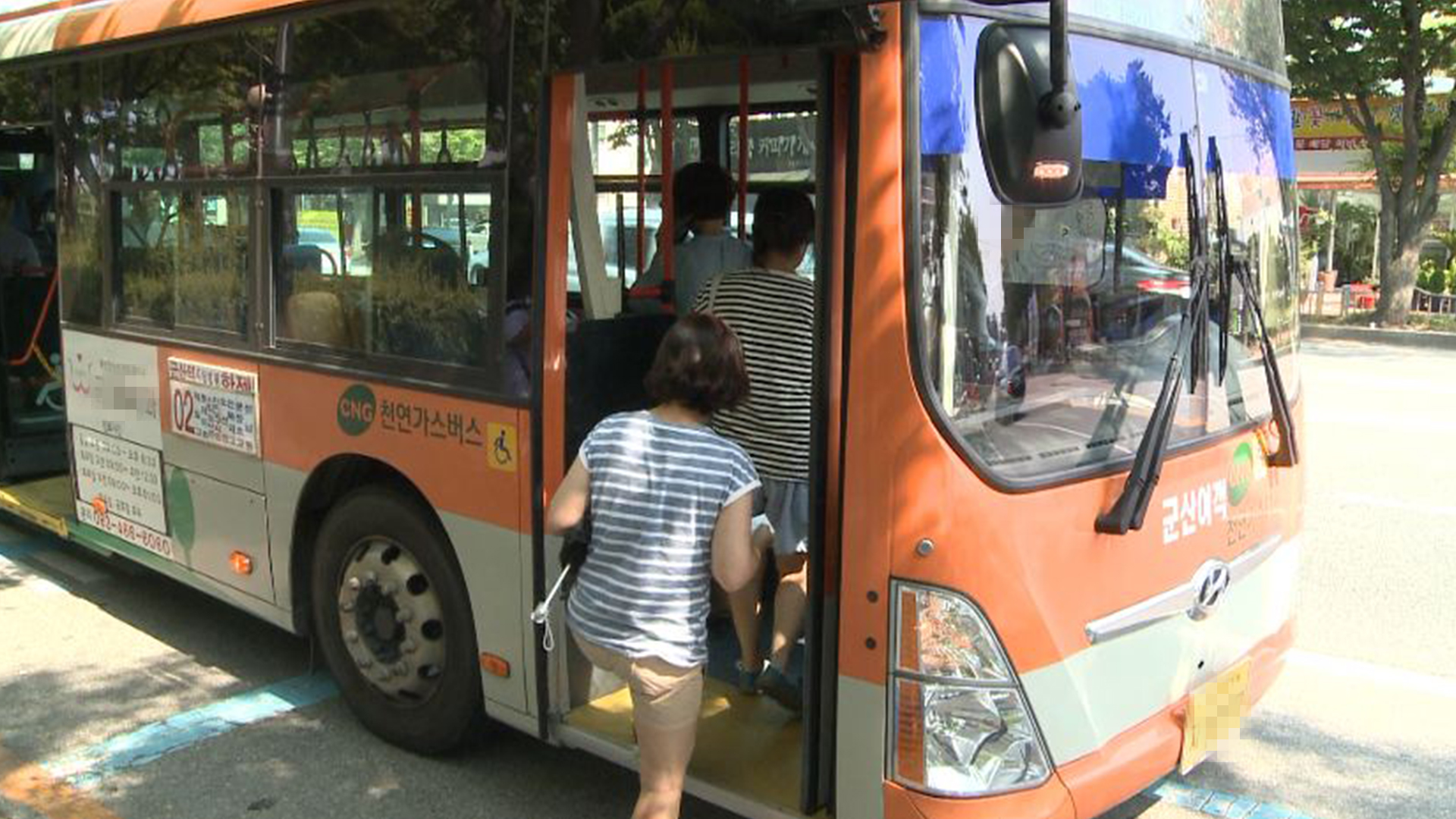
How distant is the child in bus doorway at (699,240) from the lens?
4043mm

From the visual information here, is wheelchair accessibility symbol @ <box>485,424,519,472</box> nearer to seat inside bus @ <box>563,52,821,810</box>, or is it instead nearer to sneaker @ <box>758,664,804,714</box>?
seat inside bus @ <box>563,52,821,810</box>

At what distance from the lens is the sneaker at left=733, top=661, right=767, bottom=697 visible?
3.52 meters

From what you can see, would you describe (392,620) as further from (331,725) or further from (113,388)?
(113,388)

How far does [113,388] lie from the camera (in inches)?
200

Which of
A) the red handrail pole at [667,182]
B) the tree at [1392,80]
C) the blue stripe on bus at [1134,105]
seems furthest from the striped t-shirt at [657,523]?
the tree at [1392,80]

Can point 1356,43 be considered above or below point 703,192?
above

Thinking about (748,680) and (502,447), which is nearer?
(502,447)

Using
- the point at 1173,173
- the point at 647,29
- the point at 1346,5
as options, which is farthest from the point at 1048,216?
the point at 1346,5

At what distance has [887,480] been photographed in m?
2.59

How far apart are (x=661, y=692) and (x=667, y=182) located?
6.80ft

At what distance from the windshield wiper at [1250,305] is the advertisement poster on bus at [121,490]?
390 centimetres

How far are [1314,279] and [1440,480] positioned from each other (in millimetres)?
15887

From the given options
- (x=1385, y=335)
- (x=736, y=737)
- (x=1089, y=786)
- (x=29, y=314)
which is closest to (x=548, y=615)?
(x=736, y=737)

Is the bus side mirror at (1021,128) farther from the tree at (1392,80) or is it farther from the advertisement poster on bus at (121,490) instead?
the tree at (1392,80)
